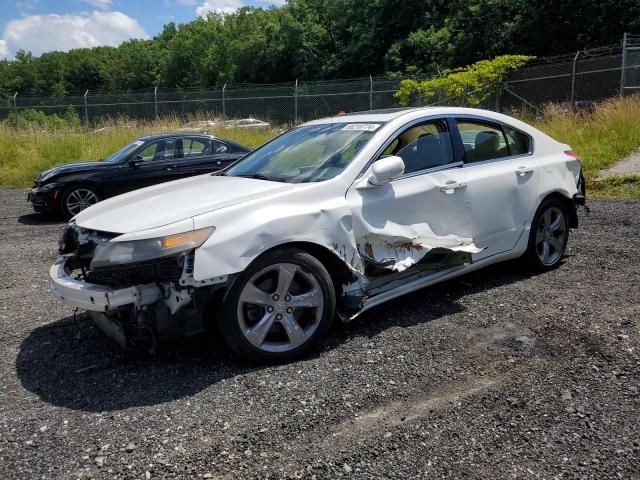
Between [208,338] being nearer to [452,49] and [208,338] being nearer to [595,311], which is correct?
[595,311]

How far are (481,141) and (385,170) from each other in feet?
4.70

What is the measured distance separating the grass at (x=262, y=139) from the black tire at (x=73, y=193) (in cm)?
663

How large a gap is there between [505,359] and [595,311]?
1.17 m

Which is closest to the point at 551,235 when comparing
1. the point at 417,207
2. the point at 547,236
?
the point at 547,236

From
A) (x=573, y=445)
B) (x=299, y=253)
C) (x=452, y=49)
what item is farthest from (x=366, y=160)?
(x=452, y=49)

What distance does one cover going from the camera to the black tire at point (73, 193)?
10.1 m

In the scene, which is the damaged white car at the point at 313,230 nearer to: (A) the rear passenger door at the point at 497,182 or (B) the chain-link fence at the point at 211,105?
(A) the rear passenger door at the point at 497,182

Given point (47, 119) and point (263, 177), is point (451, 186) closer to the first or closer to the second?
point (263, 177)

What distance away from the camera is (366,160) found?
4238mm

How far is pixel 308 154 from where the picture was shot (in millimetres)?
4547

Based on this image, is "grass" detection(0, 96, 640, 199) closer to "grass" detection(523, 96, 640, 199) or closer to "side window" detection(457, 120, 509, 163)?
"grass" detection(523, 96, 640, 199)

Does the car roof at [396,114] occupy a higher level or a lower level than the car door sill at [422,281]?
higher

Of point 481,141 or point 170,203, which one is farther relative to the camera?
point 481,141

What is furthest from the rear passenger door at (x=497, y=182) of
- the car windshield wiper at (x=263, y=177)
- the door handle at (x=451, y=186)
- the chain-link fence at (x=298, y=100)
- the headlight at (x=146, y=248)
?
the chain-link fence at (x=298, y=100)
